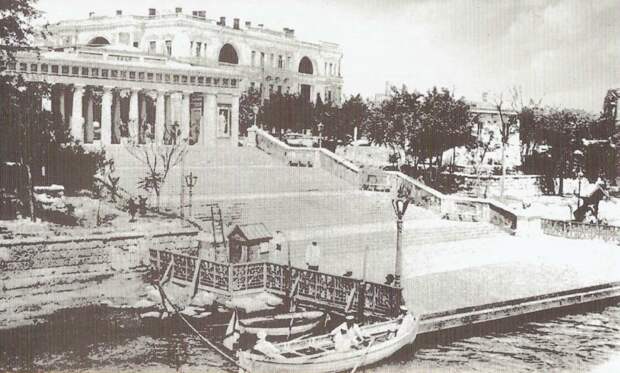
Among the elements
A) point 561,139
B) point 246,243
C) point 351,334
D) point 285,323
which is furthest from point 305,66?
point 351,334

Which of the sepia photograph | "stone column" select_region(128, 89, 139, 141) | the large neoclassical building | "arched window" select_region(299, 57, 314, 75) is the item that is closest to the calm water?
the sepia photograph

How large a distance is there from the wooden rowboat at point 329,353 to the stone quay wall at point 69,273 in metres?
4.61

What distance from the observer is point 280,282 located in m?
15.7

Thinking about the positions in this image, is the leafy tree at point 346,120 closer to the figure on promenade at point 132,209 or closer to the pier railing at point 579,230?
the pier railing at point 579,230

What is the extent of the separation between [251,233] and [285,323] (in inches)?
112

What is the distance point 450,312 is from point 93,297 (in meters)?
7.37

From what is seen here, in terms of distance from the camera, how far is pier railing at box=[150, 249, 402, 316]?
14300mm

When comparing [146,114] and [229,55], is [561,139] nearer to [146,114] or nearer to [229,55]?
[146,114]

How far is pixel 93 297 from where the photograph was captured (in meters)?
15.4

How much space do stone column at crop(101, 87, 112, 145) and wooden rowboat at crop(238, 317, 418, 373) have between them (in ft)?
74.3

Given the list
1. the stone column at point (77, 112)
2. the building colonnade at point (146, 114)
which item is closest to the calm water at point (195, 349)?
the building colonnade at point (146, 114)

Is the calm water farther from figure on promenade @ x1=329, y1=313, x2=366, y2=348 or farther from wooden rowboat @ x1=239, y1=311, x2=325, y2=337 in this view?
wooden rowboat @ x1=239, y1=311, x2=325, y2=337

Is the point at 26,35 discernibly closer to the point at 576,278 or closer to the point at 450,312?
the point at 450,312

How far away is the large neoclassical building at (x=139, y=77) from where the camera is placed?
104ft
